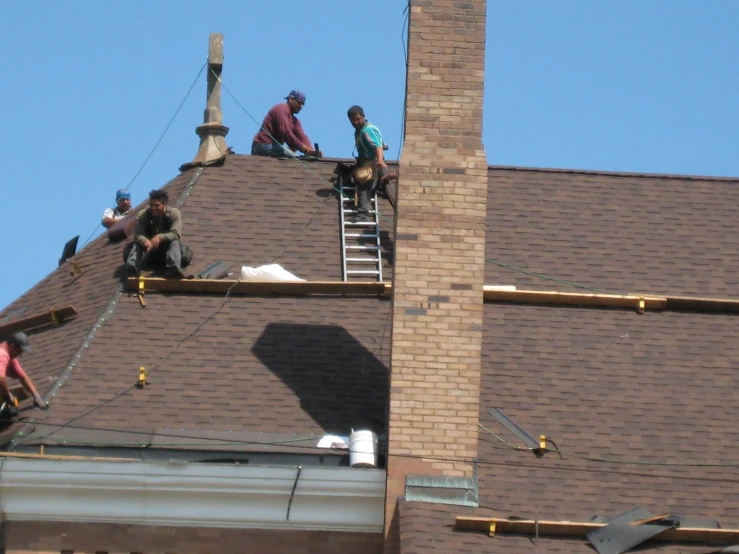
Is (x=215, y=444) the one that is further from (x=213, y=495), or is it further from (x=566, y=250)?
(x=566, y=250)

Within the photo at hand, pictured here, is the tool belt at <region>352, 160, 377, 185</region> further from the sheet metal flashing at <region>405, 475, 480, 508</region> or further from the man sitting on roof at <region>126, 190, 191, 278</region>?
the sheet metal flashing at <region>405, 475, 480, 508</region>

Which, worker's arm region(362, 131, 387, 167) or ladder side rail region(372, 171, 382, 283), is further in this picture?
worker's arm region(362, 131, 387, 167)

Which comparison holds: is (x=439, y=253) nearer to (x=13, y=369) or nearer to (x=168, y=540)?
(x=168, y=540)

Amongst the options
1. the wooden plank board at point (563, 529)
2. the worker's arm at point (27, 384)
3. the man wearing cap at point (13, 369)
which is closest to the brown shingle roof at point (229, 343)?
the worker's arm at point (27, 384)

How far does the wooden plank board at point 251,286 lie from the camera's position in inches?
611

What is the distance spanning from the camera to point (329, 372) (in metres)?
14.6

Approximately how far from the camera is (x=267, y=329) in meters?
15.1

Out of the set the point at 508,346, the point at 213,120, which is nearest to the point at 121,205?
the point at 213,120

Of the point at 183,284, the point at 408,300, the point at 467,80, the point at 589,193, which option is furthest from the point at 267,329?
the point at 589,193

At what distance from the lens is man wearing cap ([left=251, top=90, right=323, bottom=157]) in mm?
18734

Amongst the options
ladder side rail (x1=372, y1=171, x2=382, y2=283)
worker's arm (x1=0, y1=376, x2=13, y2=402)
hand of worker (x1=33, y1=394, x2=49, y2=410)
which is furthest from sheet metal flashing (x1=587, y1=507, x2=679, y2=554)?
worker's arm (x1=0, y1=376, x2=13, y2=402)

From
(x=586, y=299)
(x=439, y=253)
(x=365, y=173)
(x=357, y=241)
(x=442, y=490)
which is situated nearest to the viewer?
(x=442, y=490)

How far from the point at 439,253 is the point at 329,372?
6.36 feet

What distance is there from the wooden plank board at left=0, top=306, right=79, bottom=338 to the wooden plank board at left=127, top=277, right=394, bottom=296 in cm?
70
